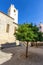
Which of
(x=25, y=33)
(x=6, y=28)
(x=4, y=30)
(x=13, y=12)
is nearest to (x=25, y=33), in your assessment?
(x=25, y=33)

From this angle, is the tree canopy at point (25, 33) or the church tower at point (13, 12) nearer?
the tree canopy at point (25, 33)

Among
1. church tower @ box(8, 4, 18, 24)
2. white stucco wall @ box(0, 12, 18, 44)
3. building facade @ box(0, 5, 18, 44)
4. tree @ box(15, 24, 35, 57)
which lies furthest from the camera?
church tower @ box(8, 4, 18, 24)

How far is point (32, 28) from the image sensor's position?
49.5ft

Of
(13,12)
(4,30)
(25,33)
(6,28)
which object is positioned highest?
(13,12)

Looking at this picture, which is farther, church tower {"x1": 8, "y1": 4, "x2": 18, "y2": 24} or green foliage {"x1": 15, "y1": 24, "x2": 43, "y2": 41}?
church tower {"x1": 8, "y1": 4, "x2": 18, "y2": 24}

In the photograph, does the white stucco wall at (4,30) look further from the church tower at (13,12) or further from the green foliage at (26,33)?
the green foliage at (26,33)

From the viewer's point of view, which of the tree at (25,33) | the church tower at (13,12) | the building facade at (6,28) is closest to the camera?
the tree at (25,33)

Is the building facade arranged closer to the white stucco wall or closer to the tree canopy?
the white stucco wall

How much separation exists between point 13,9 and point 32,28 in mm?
27871

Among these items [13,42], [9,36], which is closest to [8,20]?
[9,36]

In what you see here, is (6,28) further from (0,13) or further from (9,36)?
(0,13)

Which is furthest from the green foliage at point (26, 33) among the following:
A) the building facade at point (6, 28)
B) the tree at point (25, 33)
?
the building facade at point (6, 28)

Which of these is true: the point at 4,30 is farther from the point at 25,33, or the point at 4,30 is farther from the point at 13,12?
the point at 13,12

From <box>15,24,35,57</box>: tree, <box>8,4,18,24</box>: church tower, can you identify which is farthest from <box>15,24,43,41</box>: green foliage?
<box>8,4,18,24</box>: church tower
